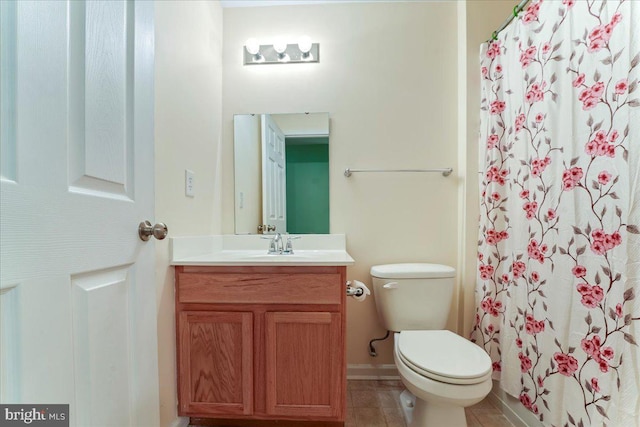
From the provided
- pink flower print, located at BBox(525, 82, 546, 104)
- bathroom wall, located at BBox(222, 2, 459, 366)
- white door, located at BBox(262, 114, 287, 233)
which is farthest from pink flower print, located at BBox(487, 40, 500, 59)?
white door, located at BBox(262, 114, 287, 233)

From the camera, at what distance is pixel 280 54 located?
172 cm

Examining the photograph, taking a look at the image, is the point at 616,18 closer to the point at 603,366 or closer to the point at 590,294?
the point at 590,294

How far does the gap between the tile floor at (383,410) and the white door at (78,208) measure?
→ 0.97m

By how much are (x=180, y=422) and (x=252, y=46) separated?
6.47 ft

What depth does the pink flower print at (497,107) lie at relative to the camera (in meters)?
1.45

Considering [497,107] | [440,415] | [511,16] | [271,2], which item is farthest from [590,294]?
[271,2]

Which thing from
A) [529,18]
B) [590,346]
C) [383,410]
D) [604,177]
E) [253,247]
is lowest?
[383,410]

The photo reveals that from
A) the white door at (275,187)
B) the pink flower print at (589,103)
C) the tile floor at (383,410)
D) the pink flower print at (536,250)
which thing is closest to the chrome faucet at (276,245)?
the white door at (275,187)

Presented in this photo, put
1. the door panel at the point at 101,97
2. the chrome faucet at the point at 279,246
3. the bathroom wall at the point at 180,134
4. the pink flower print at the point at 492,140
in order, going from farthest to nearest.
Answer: the chrome faucet at the point at 279,246
the pink flower print at the point at 492,140
the bathroom wall at the point at 180,134
the door panel at the point at 101,97

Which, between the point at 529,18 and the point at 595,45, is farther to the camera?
the point at 529,18

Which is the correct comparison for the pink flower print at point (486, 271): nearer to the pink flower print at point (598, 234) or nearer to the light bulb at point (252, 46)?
the pink flower print at point (598, 234)

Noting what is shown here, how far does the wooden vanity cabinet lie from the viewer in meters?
1.16

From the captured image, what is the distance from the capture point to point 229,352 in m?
1.17

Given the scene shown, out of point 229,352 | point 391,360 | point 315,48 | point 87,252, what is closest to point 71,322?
point 87,252
